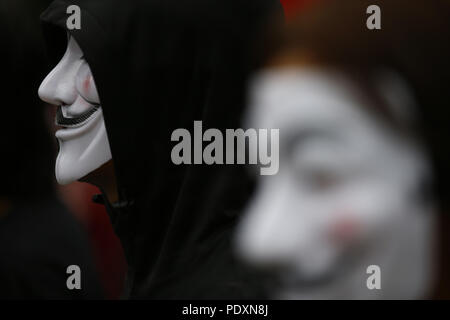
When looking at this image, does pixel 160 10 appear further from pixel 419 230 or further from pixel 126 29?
pixel 419 230

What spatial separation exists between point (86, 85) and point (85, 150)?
14cm

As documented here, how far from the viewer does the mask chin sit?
173 centimetres

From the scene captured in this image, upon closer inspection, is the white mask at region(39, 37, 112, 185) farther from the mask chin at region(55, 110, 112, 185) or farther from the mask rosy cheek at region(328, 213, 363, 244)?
the mask rosy cheek at region(328, 213, 363, 244)

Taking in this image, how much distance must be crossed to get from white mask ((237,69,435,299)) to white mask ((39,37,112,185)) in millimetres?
398

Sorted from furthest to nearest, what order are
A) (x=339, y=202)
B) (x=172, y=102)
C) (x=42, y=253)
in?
(x=42, y=253)
(x=172, y=102)
(x=339, y=202)

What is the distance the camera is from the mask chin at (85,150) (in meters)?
1.73

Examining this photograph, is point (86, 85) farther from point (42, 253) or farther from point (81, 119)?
point (42, 253)

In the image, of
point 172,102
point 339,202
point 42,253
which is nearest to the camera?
point 339,202

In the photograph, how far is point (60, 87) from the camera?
5.70ft

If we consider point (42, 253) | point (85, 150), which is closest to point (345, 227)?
point (85, 150)

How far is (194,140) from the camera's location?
1653 mm

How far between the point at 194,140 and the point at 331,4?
0.38 m

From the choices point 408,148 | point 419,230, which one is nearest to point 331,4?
point 408,148

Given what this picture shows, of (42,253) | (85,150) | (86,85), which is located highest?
(86,85)
